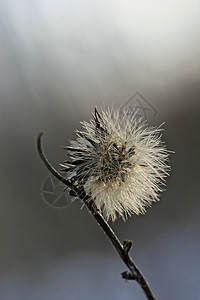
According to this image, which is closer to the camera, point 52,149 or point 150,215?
point 52,149

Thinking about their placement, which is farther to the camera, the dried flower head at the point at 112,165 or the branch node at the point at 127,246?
the dried flower head at the point at 112,165

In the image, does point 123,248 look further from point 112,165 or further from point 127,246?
point 112,165

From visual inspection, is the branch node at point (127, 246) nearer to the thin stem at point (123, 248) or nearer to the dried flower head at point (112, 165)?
the thin stem at point (123, 248)

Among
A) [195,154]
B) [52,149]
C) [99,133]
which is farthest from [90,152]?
[195,154]

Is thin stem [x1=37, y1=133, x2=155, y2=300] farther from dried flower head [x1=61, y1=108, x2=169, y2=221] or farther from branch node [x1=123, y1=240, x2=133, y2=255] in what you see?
dried flower head [x1=61, y1=108, x2=169, y2=221]

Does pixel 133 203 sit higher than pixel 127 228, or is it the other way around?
pixel 133 203

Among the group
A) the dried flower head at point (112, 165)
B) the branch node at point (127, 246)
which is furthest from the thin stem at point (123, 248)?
the dried flower head at point (112, 165)

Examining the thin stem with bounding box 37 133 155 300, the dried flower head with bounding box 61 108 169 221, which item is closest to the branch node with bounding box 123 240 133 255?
the thin stem with bounding box 37 133 155 300

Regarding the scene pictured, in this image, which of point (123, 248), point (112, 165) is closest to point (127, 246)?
point (123, 248)

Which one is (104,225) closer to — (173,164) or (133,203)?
(133,203)
